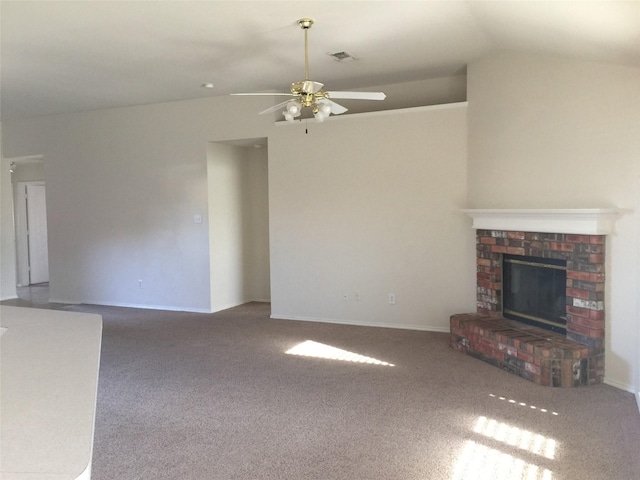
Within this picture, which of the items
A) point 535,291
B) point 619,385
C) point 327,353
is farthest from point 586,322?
point 327,353

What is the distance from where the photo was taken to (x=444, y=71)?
5398mm

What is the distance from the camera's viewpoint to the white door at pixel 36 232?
375 inches

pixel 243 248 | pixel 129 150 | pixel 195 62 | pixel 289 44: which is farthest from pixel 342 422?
pixel 129 150

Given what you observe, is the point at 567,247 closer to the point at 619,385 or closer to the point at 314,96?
the point at 619,385

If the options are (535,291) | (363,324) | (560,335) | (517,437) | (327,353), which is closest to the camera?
(517,437)

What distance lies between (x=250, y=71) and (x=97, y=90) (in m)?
2.10

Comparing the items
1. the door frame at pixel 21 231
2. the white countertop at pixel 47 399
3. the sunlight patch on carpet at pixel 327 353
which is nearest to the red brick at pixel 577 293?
the sunlight patch on carpet at pixel 327 353

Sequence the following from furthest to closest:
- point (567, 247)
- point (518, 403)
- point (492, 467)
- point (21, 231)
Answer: point (21, 231) → point (567, 247) → point (518, 403) → point (492, 467)

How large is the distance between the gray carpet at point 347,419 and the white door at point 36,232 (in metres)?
5.93

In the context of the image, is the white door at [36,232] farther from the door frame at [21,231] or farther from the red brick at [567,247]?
the red brick at [567,247]

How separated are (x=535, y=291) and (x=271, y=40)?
3290 millimetres

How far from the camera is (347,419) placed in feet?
10.4

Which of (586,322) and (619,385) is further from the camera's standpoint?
(586,322)

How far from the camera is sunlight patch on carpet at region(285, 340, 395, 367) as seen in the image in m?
4.43
